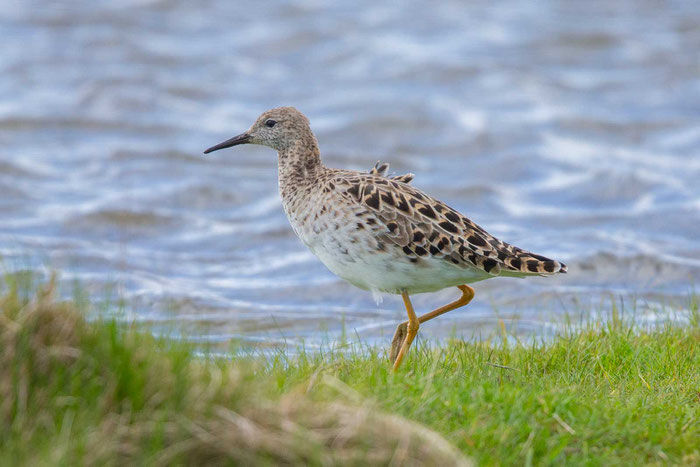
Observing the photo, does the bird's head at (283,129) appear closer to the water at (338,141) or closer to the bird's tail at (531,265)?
the water at (338,141)

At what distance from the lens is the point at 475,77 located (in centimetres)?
2064

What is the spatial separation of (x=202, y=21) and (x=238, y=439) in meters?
20.0

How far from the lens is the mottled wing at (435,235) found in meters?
7.11

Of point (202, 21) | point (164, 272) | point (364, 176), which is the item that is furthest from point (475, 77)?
point (364, 176)

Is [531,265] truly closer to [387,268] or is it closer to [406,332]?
[387,268]

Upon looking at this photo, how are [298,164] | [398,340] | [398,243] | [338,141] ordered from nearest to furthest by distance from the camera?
[398,243] → [398,340] → [298,164] → [338,141]

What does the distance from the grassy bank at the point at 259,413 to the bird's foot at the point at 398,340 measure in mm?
1083

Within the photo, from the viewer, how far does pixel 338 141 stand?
18.1 meters

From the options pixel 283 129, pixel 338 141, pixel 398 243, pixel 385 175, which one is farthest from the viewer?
pixel 338 141

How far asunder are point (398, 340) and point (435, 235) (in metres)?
0.97

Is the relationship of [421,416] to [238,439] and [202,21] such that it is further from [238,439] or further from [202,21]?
[202,21]

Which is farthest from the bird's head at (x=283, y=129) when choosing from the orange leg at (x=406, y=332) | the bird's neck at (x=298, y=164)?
the orange leg at (x=406, y=332)

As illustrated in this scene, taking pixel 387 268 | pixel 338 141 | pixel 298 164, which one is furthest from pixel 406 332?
pixel 338 141

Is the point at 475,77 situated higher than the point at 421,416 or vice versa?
the point at 475,77
